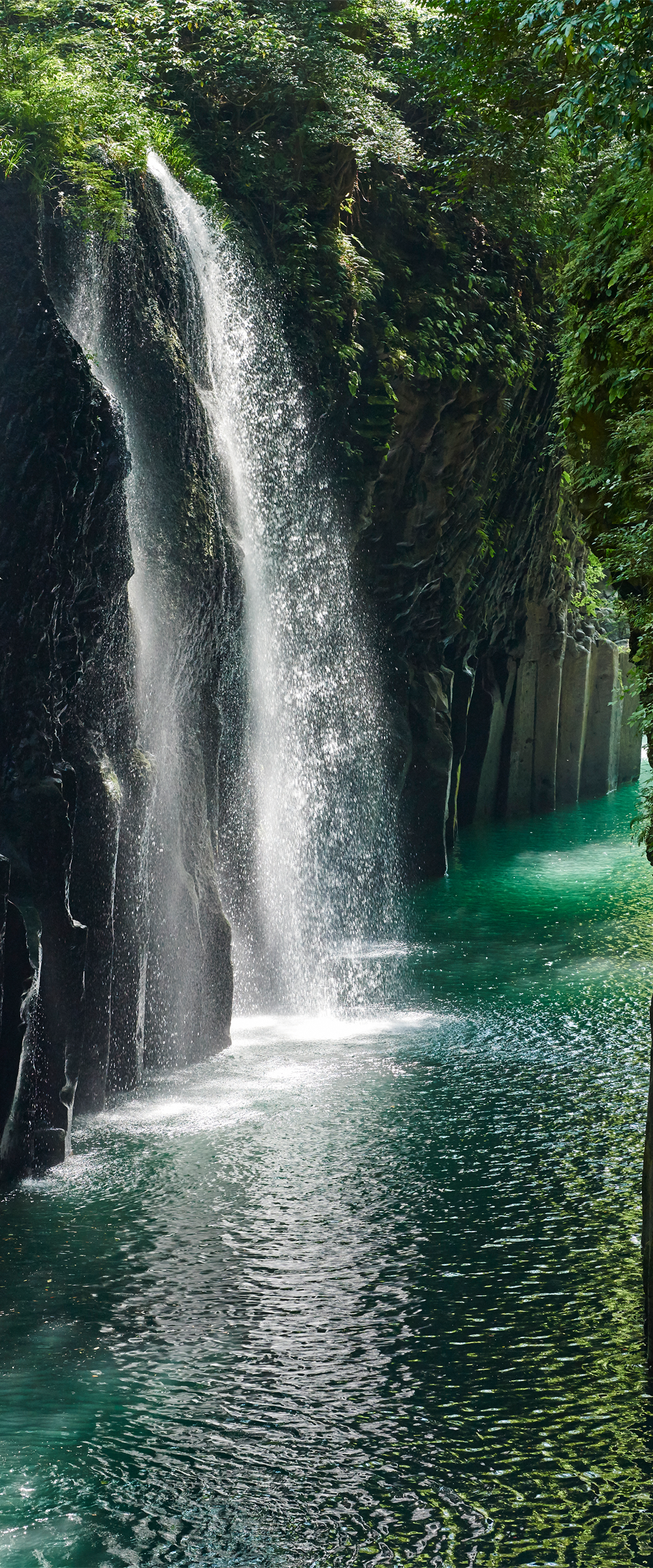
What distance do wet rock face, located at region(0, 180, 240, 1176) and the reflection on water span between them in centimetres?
74

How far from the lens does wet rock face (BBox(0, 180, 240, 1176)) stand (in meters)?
9.16

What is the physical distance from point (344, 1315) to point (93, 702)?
535 centimetres

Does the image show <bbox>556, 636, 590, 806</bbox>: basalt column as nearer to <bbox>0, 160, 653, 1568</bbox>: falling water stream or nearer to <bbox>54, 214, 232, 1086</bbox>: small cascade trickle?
<bbox>0, 160, 653, 1568</bbox>: falling water stream

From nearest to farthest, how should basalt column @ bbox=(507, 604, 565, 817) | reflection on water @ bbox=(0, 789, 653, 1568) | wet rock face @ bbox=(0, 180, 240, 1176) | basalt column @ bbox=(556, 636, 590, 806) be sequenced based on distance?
reflection on water @ bbox=(0, 789, 653, 1568), wet rock face @ bbox=(0, 180, 240, 1176), basalt column @ bbox=(507, 604, 565, 817), basalt column @ bbox=(556, 636, 590, 806)

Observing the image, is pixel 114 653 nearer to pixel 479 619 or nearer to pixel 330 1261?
pixel 330 1261

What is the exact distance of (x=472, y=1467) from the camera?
5.34 metres

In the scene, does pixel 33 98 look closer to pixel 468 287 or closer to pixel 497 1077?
pixel 497 1077

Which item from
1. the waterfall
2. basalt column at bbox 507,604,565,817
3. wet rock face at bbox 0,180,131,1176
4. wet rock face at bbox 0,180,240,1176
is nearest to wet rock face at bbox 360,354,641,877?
basalt column at bbox 507,604,565,817

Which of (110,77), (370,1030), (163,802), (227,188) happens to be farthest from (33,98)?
(370,1030)

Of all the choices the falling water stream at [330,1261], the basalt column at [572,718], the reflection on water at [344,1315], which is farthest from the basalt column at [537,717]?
the reflection on water at [344,1315]

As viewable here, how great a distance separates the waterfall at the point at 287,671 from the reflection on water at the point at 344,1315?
3546mm

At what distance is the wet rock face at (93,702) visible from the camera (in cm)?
916

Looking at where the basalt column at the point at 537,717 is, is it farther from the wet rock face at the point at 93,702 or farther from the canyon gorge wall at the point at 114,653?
the wet rock face at the point at 93,702

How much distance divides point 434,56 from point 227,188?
3694 mm
